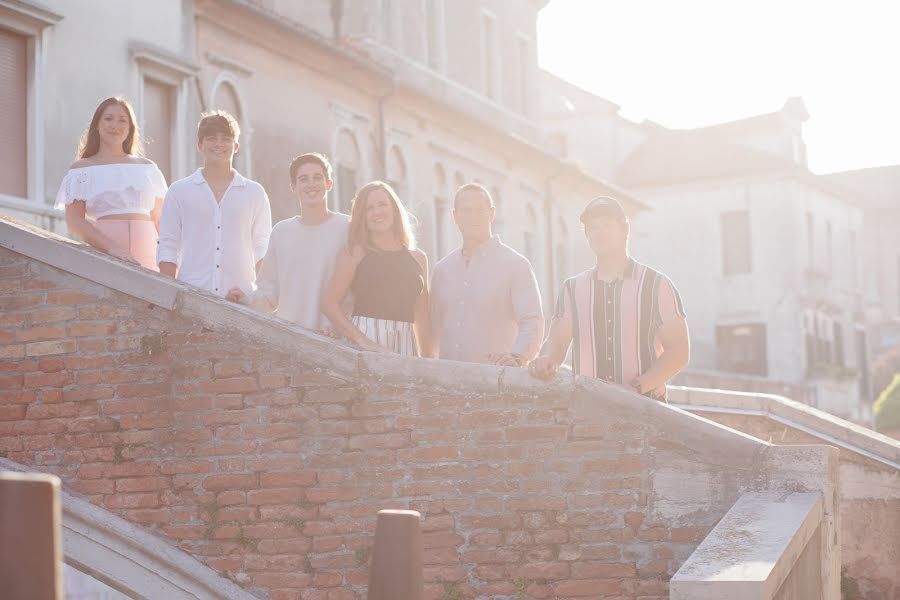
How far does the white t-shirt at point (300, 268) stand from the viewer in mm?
7543

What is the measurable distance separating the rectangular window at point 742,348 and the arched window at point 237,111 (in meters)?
22.3

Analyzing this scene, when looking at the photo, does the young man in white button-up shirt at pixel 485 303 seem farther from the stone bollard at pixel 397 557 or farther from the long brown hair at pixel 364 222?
the stone bollard at pixel 397 557

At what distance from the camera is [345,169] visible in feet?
64.2

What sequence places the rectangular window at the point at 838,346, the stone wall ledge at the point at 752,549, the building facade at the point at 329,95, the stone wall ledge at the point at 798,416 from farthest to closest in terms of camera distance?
the rectangular window at the point at 838,346 → the building facade at the point at 329,95 → the stone wall ledge at the point at 798,416 → the stone wall ledge at the point at 752,549

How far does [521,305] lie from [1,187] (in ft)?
23.2

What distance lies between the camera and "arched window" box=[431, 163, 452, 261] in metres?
22.3

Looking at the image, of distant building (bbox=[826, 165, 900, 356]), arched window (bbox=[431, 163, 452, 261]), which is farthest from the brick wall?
distant building (bbox=[826, 165, 900, 356])

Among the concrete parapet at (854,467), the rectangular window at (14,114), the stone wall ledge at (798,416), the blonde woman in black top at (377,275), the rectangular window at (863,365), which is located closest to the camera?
the blonde woman in black top at (377,275)

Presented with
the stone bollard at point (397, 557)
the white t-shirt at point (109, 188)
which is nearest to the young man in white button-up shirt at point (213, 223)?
the white t-shirt at point (109, 188)

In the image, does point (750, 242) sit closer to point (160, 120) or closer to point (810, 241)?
point (810, 241)

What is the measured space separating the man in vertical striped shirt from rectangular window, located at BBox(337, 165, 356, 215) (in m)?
12.5

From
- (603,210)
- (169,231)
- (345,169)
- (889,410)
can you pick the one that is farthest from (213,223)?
(889,410)

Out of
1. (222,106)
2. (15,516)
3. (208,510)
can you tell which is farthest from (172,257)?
(222,106)

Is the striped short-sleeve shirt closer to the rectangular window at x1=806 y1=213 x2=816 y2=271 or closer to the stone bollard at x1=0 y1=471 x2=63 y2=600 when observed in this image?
the stone bollard at x1=0 y1=471 x2=63 y2=600
